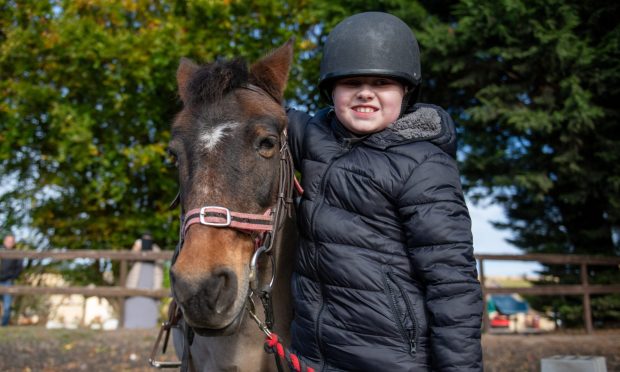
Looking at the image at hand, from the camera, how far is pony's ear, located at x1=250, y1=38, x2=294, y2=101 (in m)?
2.45

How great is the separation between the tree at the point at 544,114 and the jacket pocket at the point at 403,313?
798 cm

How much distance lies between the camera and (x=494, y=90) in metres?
9.73

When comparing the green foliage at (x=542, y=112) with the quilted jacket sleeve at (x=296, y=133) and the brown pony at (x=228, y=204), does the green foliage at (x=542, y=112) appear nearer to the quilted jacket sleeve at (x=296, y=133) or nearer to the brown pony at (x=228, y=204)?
the quilted jacket sleeve at (x=296, y=133)

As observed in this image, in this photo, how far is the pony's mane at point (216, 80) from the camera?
2.22m

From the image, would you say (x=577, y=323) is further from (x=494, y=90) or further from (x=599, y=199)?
(x=494, y=90)

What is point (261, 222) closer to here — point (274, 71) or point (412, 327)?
point (412, 327)

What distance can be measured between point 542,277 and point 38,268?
1181cm

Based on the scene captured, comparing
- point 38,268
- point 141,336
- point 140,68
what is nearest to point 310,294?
point 141,336

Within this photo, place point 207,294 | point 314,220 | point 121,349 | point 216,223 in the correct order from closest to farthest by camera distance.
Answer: point 207,294 < point 216,223 < point 314,220 < point 121,349

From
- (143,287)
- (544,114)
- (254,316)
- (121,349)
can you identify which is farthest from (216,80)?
(143,287)

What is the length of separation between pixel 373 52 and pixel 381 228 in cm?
74

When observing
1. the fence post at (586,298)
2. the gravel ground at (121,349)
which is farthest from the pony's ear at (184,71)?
the fence post at (586,298)

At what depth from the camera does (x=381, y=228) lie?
2.07 meters

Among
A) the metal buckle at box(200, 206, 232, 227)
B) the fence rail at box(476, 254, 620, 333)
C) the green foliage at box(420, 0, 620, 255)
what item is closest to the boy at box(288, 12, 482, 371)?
the metal buckle at box(200, 206, 232, 227)
